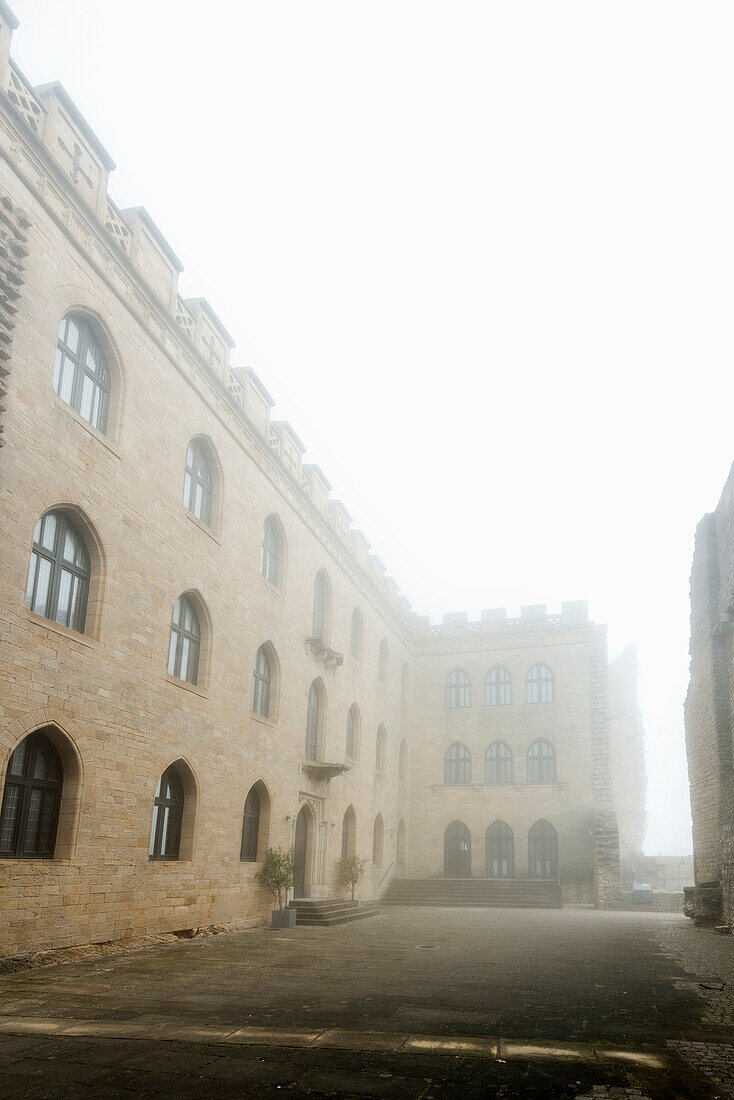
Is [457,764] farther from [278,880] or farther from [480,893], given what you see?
[278,880]

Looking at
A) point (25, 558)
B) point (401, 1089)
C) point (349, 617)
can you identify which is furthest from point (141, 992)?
point (349, 617)

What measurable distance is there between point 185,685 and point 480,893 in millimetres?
16281

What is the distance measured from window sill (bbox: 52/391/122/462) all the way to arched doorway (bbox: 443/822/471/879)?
73.3 feet

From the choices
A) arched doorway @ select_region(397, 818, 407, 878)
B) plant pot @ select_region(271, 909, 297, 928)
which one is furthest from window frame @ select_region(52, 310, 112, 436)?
arched doorway @ select_region(397, 818, 407, 878)

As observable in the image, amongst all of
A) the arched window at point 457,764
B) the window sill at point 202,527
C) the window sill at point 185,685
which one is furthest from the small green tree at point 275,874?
the arched window at point 457,764

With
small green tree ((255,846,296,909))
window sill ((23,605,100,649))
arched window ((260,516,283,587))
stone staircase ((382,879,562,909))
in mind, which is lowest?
stone staircase ((382,879,562,909))

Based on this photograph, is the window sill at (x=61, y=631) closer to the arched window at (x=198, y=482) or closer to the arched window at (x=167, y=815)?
the arched window at (x=167, y=815)

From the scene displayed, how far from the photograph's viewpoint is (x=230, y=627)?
1686cm

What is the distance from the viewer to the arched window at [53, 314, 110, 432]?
1226cm

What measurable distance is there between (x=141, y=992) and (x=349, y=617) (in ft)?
57.3

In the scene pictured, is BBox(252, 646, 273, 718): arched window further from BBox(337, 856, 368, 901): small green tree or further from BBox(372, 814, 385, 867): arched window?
BBox(372, 814, 385, 867): arched window

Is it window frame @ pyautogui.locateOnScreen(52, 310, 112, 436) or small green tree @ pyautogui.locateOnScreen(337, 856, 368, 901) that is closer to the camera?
window frame @ pyautogui.locateOnScreen(52, 310, 112, 436)

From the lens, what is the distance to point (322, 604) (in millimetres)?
23766

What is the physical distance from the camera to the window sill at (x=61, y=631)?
35.2ft
